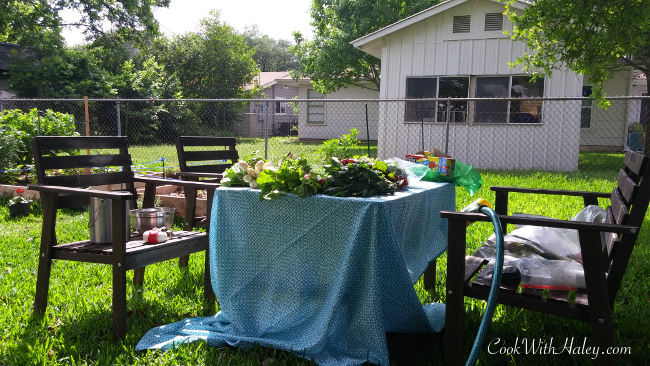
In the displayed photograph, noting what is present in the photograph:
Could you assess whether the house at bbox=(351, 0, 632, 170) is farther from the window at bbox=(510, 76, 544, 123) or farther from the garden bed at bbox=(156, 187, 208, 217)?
the garden bed at bbox=(156, 187, 208, 217)

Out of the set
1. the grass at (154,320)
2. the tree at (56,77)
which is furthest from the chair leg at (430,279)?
the tree at (56,77)

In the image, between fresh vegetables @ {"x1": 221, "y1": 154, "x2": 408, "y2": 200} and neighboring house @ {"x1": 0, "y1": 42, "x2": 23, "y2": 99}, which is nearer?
fresh vegetables @ {"x1": 221, "y1": 154, "x2": 408, "y2": 200}

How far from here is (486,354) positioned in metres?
2.75

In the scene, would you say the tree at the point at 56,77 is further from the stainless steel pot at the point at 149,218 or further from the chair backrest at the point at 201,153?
the stainless steel pot at the point at 149,218

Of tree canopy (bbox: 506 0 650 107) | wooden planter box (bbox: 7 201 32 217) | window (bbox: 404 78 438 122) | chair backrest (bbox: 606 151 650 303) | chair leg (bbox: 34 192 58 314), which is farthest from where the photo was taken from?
window (bbox: 404 78 438 122)

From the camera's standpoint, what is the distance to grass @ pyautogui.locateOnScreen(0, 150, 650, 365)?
2672 mm

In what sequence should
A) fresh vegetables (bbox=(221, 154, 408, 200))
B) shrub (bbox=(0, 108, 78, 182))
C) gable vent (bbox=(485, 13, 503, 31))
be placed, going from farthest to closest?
1. gable vent (bbox=(485, 13, 503, 31))
2. shrub (bbox=(0, 108, 78, 182))
3. fresh vegetables (bbox=(221, 154, 408, 200))

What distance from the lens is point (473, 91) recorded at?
13.4 meters

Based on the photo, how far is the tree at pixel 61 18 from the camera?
2230 centimetres

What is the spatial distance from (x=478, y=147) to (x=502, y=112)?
1.08 meters

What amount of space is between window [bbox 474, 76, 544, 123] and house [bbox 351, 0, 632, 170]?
0.02 meters

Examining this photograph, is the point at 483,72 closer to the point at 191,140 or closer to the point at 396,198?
the point at 191,140

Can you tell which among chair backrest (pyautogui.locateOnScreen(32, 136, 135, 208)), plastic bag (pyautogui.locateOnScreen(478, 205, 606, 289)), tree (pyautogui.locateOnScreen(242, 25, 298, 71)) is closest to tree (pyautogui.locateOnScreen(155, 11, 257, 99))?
chair backrest (pyautogui.locateOnScreen(32, 136, 135, 208))

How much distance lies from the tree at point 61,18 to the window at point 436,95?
1654 centimetres
